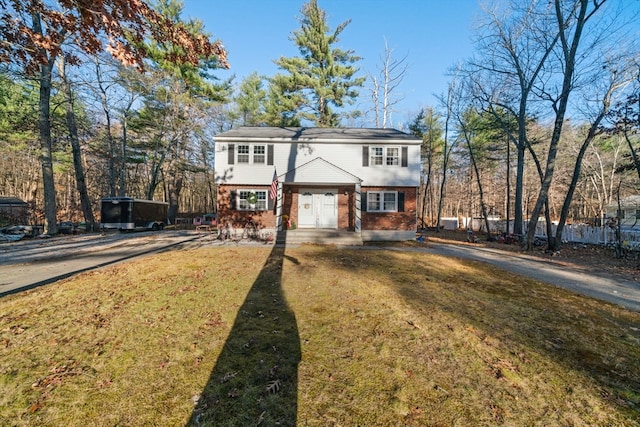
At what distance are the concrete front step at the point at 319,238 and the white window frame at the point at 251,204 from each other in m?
2.29

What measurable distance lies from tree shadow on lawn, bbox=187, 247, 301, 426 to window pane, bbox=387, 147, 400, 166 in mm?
12169

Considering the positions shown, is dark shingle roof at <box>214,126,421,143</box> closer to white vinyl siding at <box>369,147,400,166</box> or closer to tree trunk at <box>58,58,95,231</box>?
white vinyl siding at <box>369,147,400,166</box>

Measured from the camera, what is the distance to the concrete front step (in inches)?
502

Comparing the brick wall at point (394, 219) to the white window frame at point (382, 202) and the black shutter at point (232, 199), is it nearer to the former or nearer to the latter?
the white window frame at point (382, 202)

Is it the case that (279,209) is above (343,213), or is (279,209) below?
above

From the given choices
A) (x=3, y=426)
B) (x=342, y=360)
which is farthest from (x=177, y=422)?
(x=342, y=360)

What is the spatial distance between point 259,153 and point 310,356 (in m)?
13.0

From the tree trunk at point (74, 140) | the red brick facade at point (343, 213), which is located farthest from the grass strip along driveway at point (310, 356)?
the tree trunk at point (74, 140)

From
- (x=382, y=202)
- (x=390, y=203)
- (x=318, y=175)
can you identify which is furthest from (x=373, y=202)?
(x=318, y=175)

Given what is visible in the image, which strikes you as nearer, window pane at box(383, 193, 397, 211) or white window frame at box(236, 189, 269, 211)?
white window frame at box(236, 189, 269, 211)

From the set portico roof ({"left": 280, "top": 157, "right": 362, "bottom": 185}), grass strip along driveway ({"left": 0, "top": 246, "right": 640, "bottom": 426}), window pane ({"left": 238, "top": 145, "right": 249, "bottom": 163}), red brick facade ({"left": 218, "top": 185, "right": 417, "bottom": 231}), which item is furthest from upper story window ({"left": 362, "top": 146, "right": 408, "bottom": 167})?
grass strip along driveway ({"left": 0, "top": 246, "right": 640, "bottom": 426})

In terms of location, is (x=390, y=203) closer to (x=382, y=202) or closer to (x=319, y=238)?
(x=382, y=202)

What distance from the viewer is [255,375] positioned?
2.77 metres

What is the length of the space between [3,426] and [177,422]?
1.34 meters
